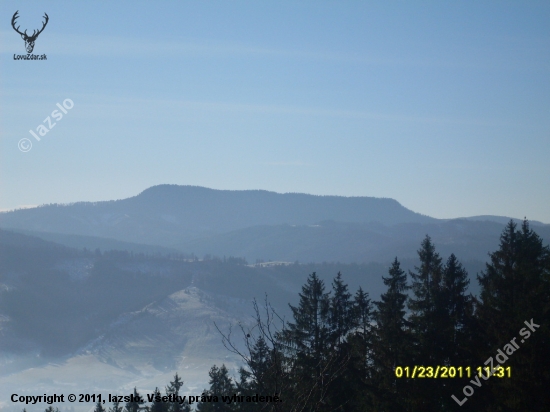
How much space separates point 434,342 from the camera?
21.5 metres

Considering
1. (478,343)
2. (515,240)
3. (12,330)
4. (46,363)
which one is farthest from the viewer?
(12,330)

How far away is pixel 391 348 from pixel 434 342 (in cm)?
148

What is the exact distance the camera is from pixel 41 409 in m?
116

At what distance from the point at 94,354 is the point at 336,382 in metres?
166

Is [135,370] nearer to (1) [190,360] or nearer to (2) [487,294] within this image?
(1) [190,360]

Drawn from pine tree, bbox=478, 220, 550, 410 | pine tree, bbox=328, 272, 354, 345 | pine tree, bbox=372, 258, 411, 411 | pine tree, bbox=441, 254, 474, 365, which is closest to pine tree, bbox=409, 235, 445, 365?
pine tree, bbox=441, 254, 474, 365

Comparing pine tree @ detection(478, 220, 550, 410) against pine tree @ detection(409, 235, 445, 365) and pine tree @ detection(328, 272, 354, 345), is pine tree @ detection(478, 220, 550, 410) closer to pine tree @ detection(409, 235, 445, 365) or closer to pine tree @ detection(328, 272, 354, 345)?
pine tree @ detection(409, 235, 445, 365)

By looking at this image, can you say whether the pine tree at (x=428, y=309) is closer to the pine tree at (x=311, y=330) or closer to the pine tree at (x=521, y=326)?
the pine tree at (x=521, y=326)

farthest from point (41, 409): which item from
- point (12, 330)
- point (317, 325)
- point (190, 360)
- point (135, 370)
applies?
point (317, 325)

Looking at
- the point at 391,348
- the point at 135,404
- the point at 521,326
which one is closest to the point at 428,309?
the point at 391,348

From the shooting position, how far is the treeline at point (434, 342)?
741 inches

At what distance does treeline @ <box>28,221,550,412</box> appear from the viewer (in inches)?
741

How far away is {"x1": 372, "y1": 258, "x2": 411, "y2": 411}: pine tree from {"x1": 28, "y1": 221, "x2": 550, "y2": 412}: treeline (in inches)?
1.4

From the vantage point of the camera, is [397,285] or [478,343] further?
[397,285]
